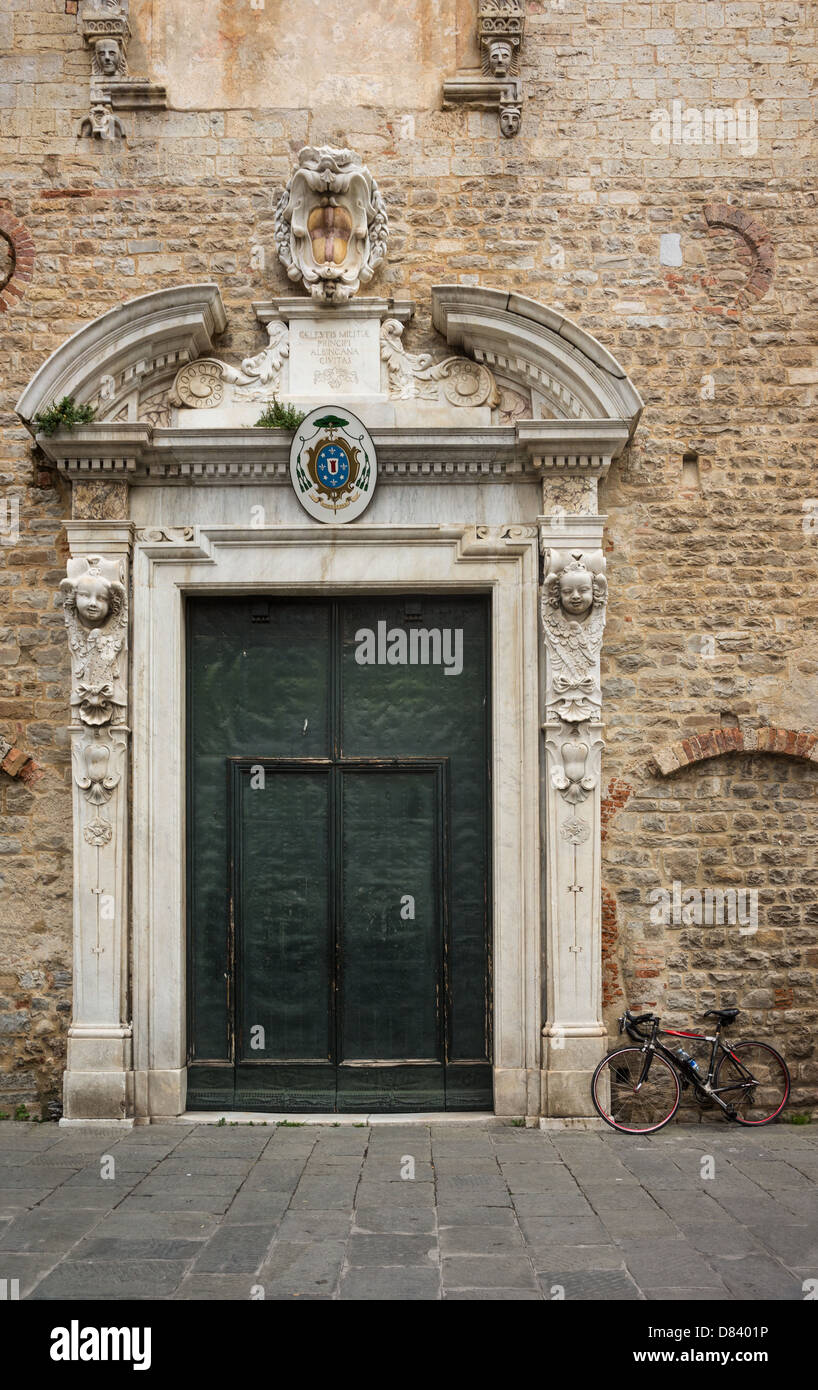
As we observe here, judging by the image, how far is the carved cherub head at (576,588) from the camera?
6.72m

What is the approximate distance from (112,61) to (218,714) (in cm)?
406

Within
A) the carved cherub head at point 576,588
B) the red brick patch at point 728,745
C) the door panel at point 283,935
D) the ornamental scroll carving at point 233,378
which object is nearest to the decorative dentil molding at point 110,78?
the ornamental scroll carving at point 233,378

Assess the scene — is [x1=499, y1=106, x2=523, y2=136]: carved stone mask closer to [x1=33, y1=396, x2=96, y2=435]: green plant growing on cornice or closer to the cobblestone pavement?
[x1=33, y1=396, x2=96, y2=435]: green plant growing on cornice

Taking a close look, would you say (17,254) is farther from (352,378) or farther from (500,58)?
(500,58)

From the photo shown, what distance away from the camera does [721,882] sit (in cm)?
695

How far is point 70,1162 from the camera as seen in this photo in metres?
5.93

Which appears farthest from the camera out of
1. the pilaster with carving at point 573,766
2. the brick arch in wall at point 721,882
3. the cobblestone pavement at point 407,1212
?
the brick arch in wall at point 721,882

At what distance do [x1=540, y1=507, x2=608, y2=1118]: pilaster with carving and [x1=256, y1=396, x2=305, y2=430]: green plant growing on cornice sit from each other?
1.65 metres

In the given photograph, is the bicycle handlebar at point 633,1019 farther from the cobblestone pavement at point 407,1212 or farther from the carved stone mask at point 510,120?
the carved stone mask at point 510,120

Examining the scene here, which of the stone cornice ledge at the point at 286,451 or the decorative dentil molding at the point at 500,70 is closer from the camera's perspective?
the stone cornice ledge at the point at 286,451

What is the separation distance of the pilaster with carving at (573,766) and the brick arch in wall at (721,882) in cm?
20

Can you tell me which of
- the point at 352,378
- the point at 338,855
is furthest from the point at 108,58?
the point at 338,855

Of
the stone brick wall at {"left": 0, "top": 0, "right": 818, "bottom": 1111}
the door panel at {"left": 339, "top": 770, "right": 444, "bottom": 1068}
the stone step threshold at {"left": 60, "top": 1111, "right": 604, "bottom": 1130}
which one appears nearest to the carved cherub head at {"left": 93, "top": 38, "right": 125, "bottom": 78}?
the stone brick wall at {"left": 0, "top": 0, "right": 818, "bottom": 1111}

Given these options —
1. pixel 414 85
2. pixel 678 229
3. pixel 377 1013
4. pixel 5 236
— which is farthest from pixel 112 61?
pixel 377 1013
